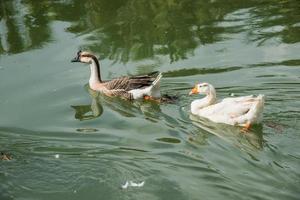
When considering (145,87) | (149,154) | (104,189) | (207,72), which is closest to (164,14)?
(207,72)

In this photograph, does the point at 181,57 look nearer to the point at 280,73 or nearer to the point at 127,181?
the point at 280,73

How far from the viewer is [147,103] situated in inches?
460

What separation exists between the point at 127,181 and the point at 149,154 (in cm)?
104

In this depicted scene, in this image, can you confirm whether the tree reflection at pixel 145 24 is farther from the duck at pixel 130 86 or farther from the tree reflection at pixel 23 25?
the duck at pixel 130 86

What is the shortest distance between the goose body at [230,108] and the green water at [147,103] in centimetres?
16

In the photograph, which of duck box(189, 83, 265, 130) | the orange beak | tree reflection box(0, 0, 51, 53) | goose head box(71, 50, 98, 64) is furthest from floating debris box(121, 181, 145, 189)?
tree reflection box(0, 0, 51, 53)

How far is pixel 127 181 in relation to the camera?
837 centimetres

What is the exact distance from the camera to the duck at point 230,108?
9.73 m

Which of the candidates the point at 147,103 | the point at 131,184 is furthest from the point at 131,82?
the point at 131,184

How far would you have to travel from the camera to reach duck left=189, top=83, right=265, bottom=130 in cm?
973

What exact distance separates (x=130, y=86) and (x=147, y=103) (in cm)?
51

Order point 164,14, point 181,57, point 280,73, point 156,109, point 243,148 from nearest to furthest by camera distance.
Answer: point 243,148 < point 156,109 < point 280,73 < point 181,57 < point 164,14

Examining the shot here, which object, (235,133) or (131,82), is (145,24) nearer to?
(131,82)

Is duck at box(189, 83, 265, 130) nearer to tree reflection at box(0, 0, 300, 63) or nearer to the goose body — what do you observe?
the goose body
